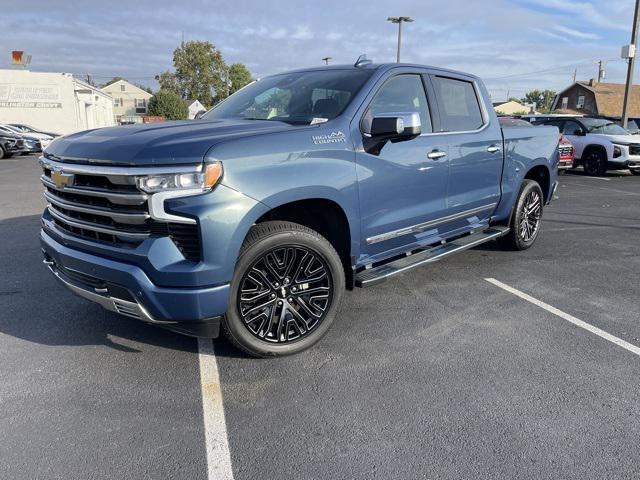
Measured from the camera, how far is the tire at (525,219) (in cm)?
591

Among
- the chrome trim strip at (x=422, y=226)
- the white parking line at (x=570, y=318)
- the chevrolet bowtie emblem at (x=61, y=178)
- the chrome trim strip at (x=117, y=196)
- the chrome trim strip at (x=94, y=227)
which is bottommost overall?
the white parking line at (x=570, y=318)

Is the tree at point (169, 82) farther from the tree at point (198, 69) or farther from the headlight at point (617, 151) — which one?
the headlight at point (617, 151)

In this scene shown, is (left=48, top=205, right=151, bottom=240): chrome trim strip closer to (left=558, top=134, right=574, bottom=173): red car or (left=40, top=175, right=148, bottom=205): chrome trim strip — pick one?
(left=40, top=175, right=148, bottom=205): chrome trim strip

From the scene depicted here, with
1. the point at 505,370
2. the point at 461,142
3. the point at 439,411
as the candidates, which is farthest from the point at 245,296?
the point at 461,142

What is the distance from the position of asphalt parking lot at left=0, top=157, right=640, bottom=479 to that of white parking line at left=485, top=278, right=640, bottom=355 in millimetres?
58

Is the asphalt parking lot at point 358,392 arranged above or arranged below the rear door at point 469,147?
below

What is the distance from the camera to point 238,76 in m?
78.9

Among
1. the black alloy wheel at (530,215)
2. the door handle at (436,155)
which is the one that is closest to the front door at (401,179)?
the door handle at (436,155)

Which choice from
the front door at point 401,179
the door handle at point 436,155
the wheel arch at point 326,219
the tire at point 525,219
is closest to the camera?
the wheel arch at point 326,219

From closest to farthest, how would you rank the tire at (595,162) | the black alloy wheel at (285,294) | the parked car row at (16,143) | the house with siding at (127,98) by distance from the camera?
the black alloy wheel at (285,294)
the tire at (595,162)
the parked car row at (16,143)
the house with siding at (127,98)

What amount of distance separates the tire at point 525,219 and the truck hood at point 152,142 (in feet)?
11.1

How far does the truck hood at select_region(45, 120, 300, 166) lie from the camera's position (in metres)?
2.84

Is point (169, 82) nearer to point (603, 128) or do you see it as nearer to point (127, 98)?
point (127, 98)

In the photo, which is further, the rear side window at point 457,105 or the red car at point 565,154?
the red car at point 565,154
